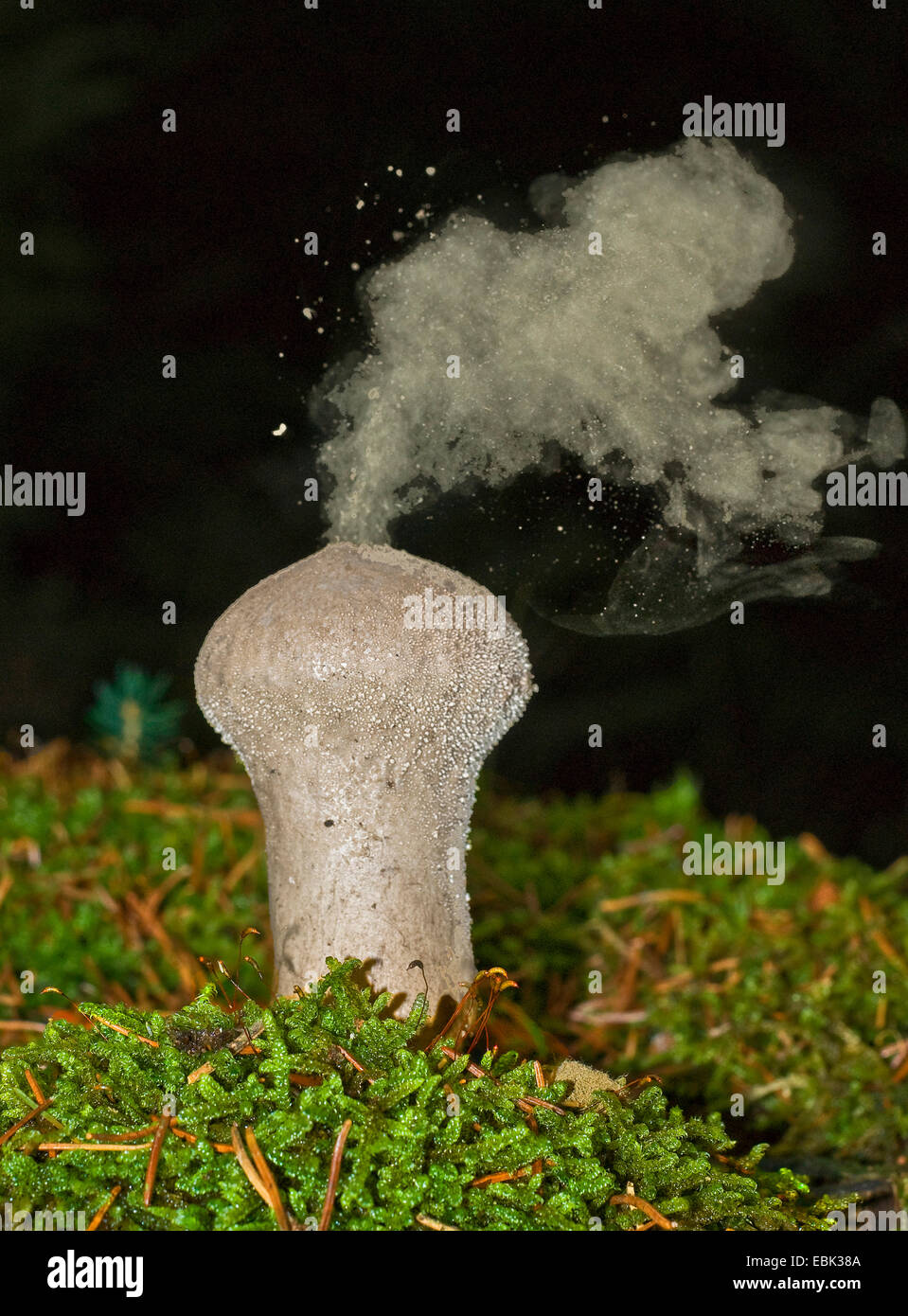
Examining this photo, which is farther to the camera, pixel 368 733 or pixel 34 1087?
pixel 368 733

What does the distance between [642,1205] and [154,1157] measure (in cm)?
52

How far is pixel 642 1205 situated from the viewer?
1.19 meters

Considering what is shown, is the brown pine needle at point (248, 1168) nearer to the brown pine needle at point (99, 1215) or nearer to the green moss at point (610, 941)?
the brown pine needle at point (99, 1215)

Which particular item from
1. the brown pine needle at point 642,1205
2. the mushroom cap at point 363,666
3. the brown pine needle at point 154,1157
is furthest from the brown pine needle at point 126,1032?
the brown pine needle at point 642,1205

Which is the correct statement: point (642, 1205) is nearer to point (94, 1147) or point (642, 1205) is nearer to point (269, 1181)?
→ point (269, 1181)

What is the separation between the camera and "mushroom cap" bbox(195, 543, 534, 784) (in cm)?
136

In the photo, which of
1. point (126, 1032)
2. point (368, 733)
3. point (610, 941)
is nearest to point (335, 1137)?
point (126, 1032)

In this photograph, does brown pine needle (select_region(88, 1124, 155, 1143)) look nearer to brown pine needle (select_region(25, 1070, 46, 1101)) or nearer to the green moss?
brown pine needle (select_region(25, 1070, 46, 1101))

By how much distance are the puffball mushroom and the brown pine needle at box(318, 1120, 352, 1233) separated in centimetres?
31

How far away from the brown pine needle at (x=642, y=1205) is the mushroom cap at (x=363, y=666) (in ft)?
1.76

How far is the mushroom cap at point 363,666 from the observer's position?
4.46 feet

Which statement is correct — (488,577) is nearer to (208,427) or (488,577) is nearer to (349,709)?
(349,709)

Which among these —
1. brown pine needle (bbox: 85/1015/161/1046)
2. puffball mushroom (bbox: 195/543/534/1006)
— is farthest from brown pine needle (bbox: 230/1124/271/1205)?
puffball mushroom (bbox: 195/543/534/1006)

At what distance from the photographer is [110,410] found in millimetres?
3121
